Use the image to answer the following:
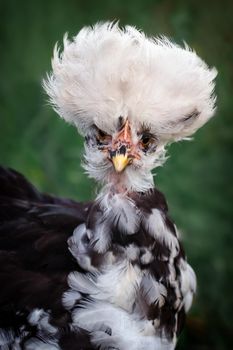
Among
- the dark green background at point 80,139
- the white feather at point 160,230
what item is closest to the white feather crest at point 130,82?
the white feather at point 160,230

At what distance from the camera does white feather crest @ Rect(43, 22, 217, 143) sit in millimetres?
2084

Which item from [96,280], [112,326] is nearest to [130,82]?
[96,280]

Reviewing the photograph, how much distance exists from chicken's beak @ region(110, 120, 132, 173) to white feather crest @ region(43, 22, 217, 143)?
0.11 ft

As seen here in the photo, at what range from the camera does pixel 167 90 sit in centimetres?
211

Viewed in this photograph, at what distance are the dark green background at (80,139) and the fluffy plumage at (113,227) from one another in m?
1.45

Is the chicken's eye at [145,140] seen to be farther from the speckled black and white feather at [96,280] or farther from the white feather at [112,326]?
the white feather at [112,326]

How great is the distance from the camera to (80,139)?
379cm

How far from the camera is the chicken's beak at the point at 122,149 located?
6.88 ft

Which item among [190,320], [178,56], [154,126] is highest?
[178,56]

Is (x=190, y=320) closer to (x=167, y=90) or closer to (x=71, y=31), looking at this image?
(x=71, y=31)

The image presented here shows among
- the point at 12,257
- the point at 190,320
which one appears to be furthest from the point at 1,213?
the point at 190,320

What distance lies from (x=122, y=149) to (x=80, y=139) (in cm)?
169

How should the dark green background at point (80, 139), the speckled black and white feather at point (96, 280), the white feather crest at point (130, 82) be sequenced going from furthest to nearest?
the dark green background at point (80, 139) < the speckled black and white feather at point (96, 280) < the white feather crest at point (130, 82)

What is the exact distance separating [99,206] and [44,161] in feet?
5.20
